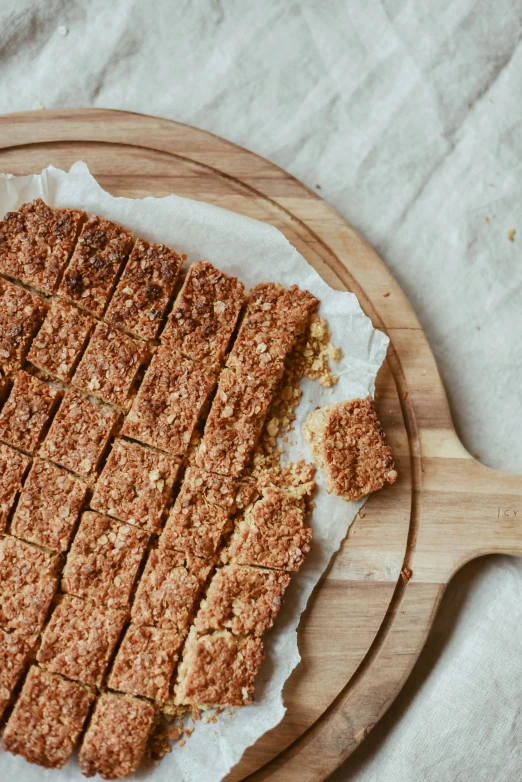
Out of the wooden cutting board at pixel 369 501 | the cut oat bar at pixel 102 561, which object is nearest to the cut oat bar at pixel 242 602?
the wooden cutting board at pixel 369 501

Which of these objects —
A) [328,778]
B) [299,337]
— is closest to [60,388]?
[299,337]

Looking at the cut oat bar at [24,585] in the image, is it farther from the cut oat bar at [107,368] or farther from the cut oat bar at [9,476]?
the cut oat bar at [107,368]

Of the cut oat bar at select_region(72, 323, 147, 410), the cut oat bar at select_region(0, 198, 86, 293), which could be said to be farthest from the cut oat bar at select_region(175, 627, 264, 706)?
the cut oat bar at select_region(0, 198, 86, 293)

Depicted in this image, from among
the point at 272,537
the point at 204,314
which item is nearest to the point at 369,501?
the point at 272,537

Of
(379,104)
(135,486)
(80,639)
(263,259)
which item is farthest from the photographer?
(379,104)

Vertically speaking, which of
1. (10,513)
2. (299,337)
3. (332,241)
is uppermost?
(332,241)

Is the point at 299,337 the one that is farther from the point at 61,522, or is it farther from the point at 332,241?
the point at 61,522

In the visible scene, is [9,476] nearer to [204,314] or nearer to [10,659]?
[10,659]
